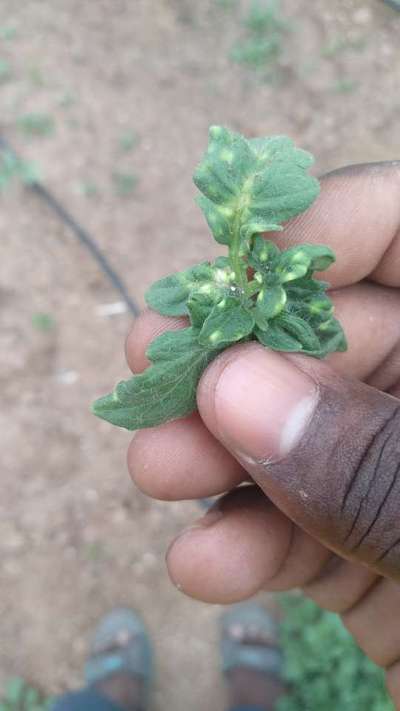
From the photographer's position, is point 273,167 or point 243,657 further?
point 243,657

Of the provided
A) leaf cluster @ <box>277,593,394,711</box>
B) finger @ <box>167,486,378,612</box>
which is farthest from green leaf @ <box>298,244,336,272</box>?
leaf cluster @ <box>277,593,394,711</box>

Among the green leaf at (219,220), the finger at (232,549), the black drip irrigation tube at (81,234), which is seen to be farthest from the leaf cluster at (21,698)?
the green leaf at (219,220)

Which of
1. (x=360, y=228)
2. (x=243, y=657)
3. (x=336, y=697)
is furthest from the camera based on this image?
(x=243, y=657)

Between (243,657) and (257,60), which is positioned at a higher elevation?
(257,60)

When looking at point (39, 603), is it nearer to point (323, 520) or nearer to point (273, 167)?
point (323, 520)

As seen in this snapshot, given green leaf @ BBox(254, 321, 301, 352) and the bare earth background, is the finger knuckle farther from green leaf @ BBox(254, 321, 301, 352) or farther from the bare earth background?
the bare earth background

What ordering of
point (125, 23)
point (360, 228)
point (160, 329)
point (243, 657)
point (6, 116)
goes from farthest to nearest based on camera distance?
point (125, 23) → point (6, 116) → point (243, 657) → point (360, 228) → point (160, 329)

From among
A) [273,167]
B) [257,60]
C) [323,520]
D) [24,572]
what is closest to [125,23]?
[257,60]

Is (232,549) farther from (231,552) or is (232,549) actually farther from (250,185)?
(250,185)
